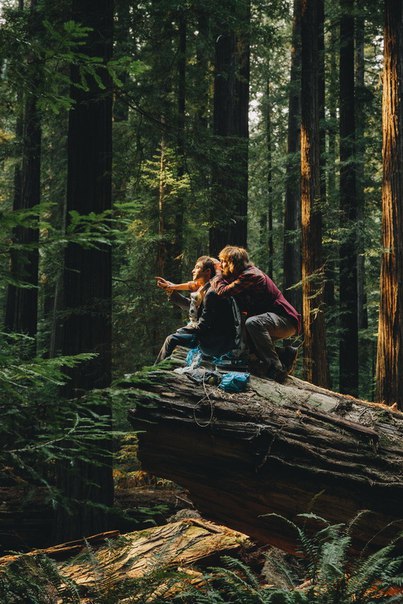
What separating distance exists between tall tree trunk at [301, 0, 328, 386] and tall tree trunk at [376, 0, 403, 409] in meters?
3.05

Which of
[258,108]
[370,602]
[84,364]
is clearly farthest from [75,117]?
[258,108]

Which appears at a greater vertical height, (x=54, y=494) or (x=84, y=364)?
(x=84, y=364)

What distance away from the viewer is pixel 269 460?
5.35m

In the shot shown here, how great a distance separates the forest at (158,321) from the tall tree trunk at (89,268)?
2 cm

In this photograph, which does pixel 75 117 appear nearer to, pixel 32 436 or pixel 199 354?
pixel 199 354

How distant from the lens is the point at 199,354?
7250 millimetres

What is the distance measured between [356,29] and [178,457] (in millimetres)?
17187

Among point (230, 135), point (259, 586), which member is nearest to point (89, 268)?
point (259, 586)

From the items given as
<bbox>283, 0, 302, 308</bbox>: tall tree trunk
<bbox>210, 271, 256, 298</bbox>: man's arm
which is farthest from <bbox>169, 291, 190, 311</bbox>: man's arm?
<bbox>283, 0, 302, 308</bbox>: tall tree trunk

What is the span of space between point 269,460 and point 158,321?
6.18m

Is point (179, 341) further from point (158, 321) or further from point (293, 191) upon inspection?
point (293, 191)

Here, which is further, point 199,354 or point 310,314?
point 310,314

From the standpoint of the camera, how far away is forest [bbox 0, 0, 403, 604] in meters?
3.63

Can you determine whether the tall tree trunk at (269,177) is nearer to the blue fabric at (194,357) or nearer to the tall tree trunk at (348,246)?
the tall tree trunk at (348,246)
